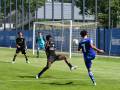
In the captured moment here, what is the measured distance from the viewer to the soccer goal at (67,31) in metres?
41.2

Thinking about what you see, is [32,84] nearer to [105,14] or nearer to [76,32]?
[76,32]

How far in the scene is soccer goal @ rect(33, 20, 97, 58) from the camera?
41156 millimetres

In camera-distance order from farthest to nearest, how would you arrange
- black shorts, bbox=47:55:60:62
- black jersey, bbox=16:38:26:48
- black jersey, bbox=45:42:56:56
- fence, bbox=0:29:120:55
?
fence, bbox=0:29:120:55 → black jersey, bbox=16:38:26:48 → black jersey, bbox=45:42:56:56 → black shorts, bbox=47:55:60:62

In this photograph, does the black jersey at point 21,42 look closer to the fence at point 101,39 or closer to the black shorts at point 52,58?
the black shorts at point 52,58

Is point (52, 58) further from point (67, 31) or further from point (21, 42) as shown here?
point (67, 31)

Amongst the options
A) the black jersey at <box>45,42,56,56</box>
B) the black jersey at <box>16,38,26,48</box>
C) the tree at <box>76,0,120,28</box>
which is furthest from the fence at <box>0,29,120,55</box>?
the black jersey at <box>45,42,56,56</box>

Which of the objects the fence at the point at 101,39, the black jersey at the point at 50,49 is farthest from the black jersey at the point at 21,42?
the fence at the point at 101,39

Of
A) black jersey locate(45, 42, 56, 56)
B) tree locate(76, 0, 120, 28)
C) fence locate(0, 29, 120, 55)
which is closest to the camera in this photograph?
black jersey locate(45, 42, 56, 56)

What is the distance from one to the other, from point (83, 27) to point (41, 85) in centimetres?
2677

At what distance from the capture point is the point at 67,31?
46656 millimetres

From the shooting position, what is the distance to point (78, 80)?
61.1 feet

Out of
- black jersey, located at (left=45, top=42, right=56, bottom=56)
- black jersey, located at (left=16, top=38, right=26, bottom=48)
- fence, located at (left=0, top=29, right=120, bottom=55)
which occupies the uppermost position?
black jersey, located at (left=45, top=42, right=56, bottom=56)

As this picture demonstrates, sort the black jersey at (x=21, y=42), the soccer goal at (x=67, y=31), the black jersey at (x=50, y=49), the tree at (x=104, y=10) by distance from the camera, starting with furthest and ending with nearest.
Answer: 1. the tree at (x=104, y=10)
2. the soccer goal at (x=67, y=31)
3. the black jersey at (x=21, y=42)
4. the black jersey at (x=50, y=49)

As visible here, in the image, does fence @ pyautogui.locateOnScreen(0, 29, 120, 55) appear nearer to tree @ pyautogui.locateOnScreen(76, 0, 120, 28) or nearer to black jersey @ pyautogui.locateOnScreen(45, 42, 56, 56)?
tree @ pyautogui.locateOnScreen(76, 0, 120, 28)
